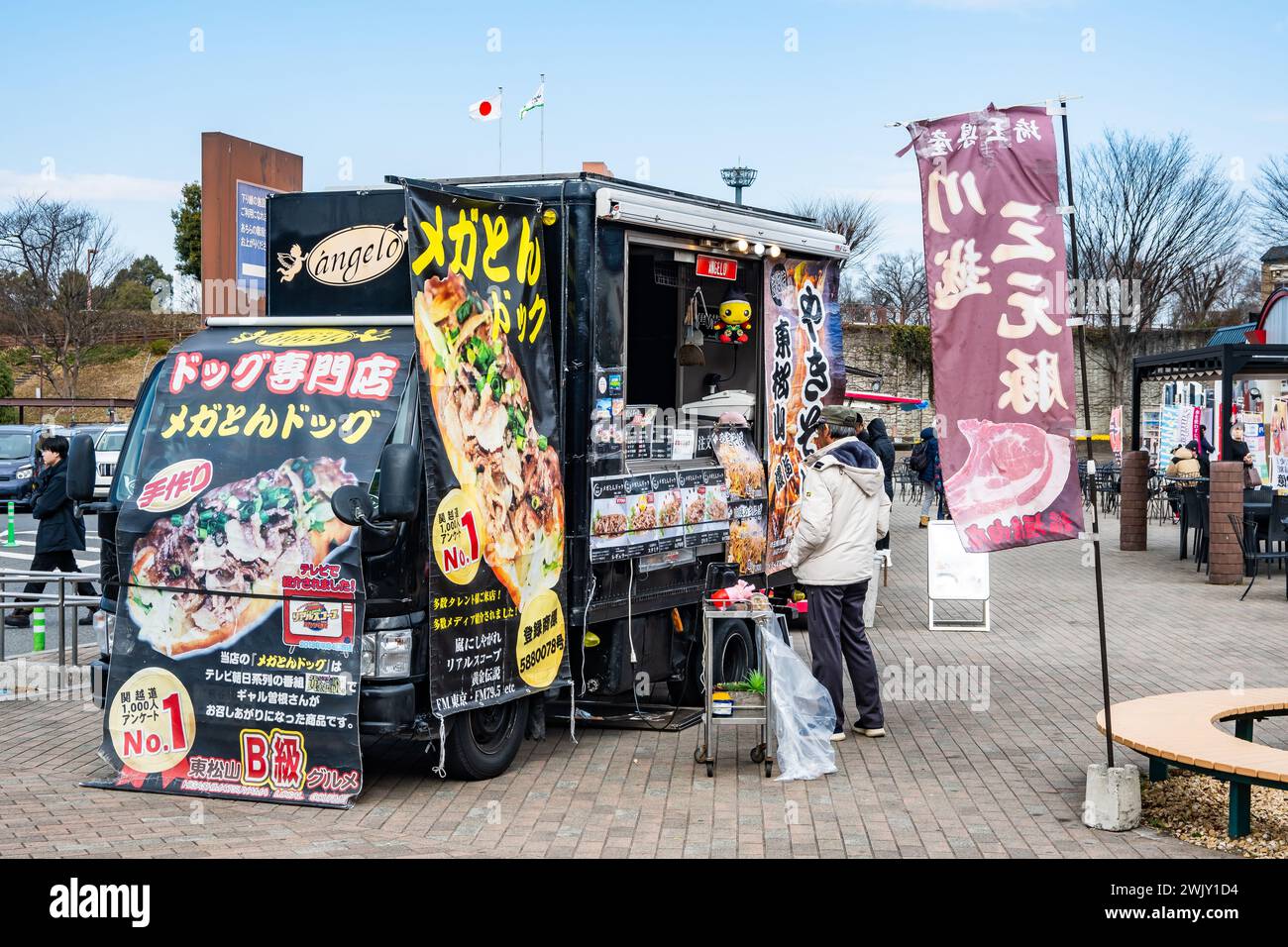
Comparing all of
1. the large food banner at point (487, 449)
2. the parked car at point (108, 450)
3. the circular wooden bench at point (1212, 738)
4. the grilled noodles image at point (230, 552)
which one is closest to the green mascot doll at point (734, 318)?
the large food banner at point (487, 449)

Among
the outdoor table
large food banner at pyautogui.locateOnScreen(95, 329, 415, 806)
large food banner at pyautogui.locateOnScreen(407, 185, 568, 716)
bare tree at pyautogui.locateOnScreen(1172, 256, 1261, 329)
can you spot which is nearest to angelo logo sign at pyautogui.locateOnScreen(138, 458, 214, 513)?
large food banner at pyautogui.locateOnScreen(95, 329, 415, 806)

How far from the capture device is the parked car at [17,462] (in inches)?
1176

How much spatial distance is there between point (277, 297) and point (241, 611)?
2.02 metres

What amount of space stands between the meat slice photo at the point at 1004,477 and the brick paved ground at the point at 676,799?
144 centimetres

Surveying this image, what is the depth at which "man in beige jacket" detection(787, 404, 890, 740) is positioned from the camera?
827 centimetres

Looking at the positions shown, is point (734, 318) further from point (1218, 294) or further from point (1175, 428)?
point (1218, 294)

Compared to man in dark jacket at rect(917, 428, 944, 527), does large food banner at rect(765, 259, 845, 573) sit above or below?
above

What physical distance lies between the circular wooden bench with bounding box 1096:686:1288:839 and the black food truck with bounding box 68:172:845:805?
282cm

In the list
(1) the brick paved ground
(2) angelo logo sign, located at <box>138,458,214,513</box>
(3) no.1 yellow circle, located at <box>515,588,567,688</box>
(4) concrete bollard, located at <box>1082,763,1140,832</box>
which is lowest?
(1) the brick paved ground

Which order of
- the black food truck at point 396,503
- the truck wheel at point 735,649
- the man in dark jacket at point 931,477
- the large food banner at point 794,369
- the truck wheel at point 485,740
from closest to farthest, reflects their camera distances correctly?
the black food truck at point 396,503
the truck wheel at point 485,740
the truck wheel at point 735,649
the large food banner at point 794,369
the man in dark jacket at point 931,477

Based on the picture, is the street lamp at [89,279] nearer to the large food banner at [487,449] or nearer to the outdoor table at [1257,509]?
the outdoor table at [1257,509]

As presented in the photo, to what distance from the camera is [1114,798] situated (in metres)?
6.56

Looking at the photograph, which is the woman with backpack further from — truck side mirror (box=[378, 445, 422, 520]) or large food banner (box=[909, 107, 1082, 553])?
truck side mirror (box=[378, 445, 422, 520])
